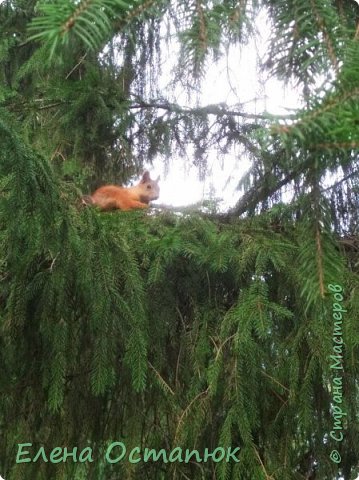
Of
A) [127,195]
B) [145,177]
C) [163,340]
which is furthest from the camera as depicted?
[145,177]

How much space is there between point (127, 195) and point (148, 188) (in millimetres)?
209

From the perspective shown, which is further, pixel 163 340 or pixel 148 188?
pixel 148 188

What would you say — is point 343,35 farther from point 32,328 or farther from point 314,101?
point 32,328

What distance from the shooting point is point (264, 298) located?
191 centimetres

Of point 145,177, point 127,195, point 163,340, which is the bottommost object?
point 163,340

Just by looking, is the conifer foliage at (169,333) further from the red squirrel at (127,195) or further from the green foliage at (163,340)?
the red squirrel at (127,195)

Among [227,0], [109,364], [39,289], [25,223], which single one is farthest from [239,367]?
[227,0]

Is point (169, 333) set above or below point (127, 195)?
below

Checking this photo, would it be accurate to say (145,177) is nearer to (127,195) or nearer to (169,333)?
(127,195)

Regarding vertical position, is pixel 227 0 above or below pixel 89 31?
above

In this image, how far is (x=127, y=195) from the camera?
3.17 m

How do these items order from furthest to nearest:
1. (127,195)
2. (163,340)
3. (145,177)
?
(145,177)
(127,195)
(163,340)

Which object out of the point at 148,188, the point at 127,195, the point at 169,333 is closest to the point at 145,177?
the point at 148,188

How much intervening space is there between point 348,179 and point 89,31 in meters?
1.71
